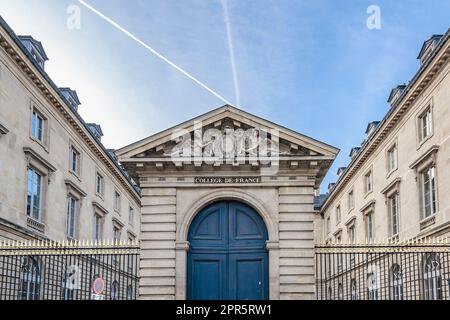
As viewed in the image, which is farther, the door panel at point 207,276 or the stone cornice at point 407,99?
the stone cornice at point 407,99

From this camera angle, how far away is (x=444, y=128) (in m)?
26.9

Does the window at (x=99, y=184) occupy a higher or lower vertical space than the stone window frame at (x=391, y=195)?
higher

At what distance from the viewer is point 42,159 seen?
1210 inches

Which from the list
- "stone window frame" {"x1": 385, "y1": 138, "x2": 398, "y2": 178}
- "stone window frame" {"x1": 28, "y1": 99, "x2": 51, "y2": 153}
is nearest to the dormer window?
"stone window frame" {"x1": 28, "y1": 99, "x2": 51, "y2": 153}

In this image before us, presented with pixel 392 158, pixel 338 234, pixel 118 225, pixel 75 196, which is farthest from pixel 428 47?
pixel 118 225

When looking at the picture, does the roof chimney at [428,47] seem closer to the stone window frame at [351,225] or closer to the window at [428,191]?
the window at [428,191]

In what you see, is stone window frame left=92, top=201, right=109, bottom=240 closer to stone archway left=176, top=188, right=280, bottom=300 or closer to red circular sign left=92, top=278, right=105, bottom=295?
red circular sign left=92, top=278, right=105, bottom=295

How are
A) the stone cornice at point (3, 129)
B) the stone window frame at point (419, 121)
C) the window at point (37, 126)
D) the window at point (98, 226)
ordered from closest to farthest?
the stone cornice at point (3, 129), the stone window frame at point (419, 121), the window at point (37, 126), the window at point (98, 226)

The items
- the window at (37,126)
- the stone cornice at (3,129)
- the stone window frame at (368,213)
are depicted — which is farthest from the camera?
the stone window frame at (368,213)

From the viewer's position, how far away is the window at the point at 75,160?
37325 mm

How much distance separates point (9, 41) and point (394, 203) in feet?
71.6

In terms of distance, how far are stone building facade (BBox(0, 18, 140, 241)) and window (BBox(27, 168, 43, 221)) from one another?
41 mm

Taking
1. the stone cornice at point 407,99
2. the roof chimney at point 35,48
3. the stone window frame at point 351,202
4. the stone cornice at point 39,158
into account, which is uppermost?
the roof chimney at point 35,48

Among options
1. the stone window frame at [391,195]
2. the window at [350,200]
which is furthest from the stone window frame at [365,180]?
the window at [350,200]
